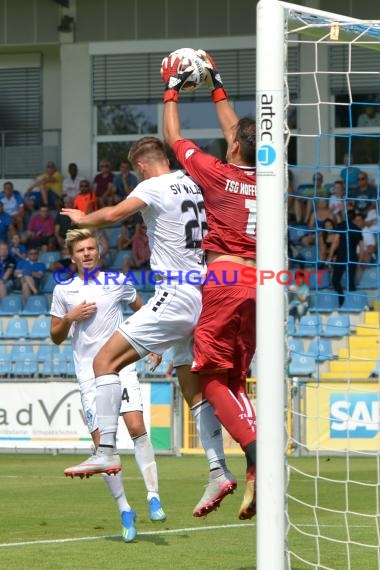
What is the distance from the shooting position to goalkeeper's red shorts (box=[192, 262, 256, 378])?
743 centimetres

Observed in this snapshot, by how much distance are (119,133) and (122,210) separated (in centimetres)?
2133

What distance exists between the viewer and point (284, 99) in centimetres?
602

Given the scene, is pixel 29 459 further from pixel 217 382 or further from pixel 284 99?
pixel 284 99

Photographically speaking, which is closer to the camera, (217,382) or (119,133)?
(217,382)

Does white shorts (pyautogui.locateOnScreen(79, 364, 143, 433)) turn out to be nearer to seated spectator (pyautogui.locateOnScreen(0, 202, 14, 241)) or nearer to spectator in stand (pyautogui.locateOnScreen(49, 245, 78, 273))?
spectator in stand (pyautogui.locateOnScreen(49, 245, 78, 273))

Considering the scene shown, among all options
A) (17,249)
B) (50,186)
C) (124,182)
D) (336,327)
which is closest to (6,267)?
(17,249)

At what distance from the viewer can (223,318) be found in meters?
7.41

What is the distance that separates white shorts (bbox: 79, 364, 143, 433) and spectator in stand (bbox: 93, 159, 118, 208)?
1561cm

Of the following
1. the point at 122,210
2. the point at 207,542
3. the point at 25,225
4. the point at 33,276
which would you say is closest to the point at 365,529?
the point at 207,542

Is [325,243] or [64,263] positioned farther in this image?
[64,263]

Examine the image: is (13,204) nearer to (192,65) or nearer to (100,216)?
(192,65)

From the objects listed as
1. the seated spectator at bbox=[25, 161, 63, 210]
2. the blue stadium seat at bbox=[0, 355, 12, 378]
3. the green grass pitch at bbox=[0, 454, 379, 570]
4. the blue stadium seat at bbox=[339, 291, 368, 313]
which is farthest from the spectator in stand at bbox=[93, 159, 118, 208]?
the green grass pitch at bbox=[0, 454, 379, 570]

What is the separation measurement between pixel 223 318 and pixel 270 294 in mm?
1567

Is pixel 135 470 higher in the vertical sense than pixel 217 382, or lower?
lower
